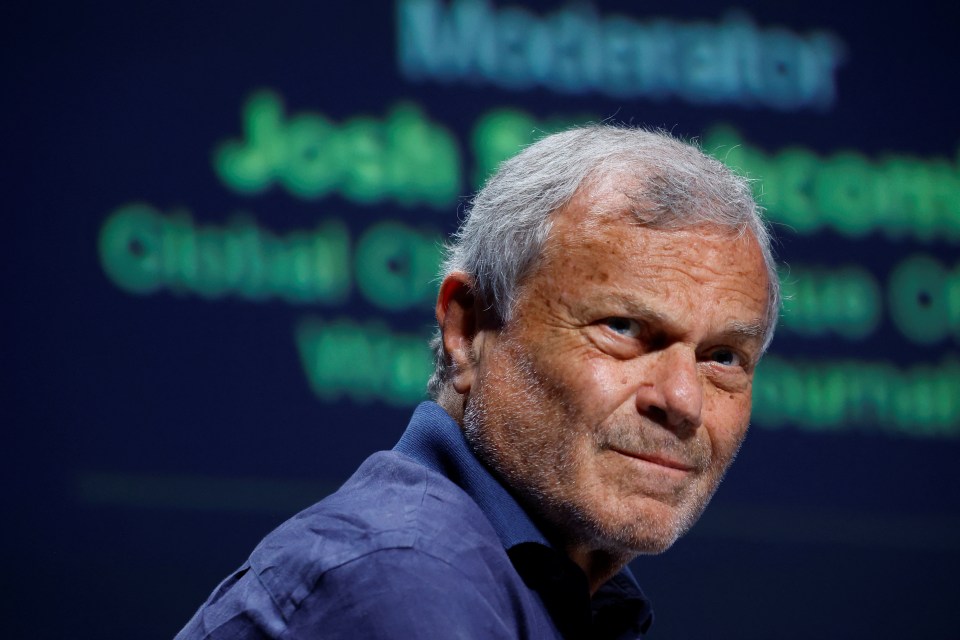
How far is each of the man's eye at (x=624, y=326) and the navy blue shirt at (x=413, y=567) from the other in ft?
0.68

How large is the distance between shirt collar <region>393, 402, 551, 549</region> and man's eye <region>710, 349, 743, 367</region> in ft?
0.94

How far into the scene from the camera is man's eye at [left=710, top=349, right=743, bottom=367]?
1.31m

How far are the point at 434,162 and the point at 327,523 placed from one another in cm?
205

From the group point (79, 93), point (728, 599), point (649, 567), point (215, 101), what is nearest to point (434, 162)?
point (215, 101)

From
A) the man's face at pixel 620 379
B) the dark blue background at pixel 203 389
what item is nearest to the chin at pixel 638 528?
the man's face at pixel 620 379

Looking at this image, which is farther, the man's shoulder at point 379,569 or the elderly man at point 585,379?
the elderly man at point 585,379

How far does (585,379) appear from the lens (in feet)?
4.08

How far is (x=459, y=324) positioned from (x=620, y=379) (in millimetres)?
251

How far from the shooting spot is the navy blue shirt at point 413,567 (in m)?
0.95

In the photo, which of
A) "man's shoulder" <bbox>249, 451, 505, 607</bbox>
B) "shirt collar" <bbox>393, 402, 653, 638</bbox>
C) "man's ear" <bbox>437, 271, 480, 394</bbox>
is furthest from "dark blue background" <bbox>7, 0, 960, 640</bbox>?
"man's shoulder" <bbox>249, 451, 505, 607</bbox>

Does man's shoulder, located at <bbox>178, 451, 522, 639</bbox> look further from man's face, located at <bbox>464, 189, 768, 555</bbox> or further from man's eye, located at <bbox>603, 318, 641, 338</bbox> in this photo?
man's eye, located at <bbox>603, 318, 641, 338</bbox>

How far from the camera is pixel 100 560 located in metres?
2.70

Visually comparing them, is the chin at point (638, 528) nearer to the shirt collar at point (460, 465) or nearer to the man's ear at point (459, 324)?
the shirt collar at point (460, 465)

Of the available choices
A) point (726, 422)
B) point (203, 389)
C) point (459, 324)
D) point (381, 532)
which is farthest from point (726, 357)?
point (203, 389)
